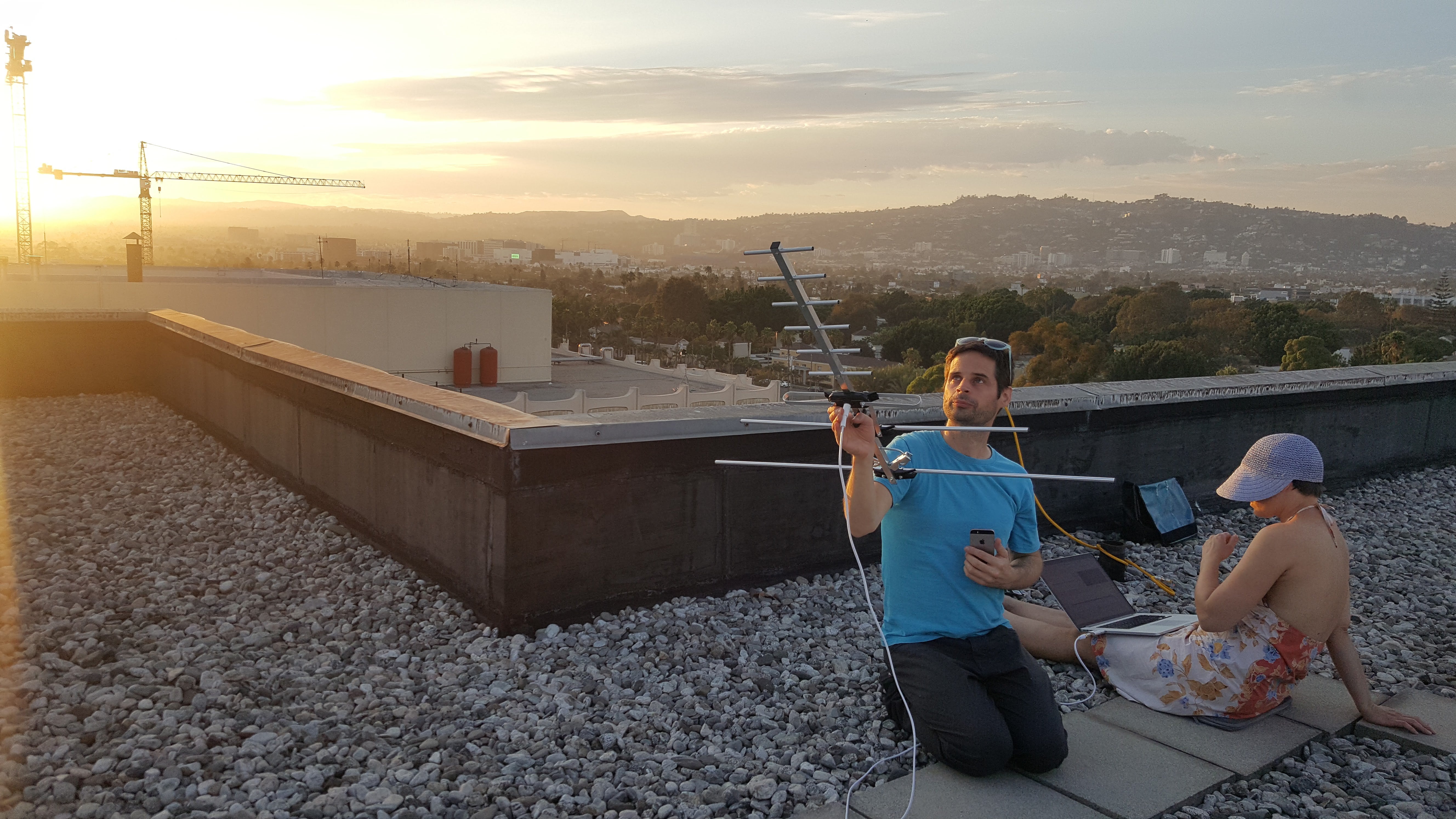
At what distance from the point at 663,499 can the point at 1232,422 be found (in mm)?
5568

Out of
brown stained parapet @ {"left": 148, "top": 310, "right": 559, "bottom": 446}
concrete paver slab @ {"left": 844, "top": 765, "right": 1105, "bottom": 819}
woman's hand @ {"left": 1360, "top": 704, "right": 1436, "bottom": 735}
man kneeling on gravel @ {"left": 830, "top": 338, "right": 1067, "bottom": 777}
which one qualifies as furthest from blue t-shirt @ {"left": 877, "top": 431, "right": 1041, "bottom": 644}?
brown stained parapet @ {"left": 148, "top": 310, "right": 559, "bottom": 446}

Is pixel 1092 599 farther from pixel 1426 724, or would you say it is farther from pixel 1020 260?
pixel 1020 260

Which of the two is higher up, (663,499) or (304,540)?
(663,499)

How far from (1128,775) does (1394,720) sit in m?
1.28

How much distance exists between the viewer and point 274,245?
164 meters

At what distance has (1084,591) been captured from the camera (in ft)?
→ 16.4

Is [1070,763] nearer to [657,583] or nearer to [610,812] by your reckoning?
[610,812]

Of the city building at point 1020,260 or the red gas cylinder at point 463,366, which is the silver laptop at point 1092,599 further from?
the city building at point 1020,260

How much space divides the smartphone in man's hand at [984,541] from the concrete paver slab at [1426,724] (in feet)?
6.09

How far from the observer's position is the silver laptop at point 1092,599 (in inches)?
188

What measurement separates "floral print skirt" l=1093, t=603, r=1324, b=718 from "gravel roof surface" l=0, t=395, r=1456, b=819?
278 millimetres

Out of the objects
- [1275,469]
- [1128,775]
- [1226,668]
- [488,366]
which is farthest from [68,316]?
[488,366]

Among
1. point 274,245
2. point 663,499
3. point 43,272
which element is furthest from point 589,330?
point 274,245

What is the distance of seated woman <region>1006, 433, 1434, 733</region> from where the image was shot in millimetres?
3674
